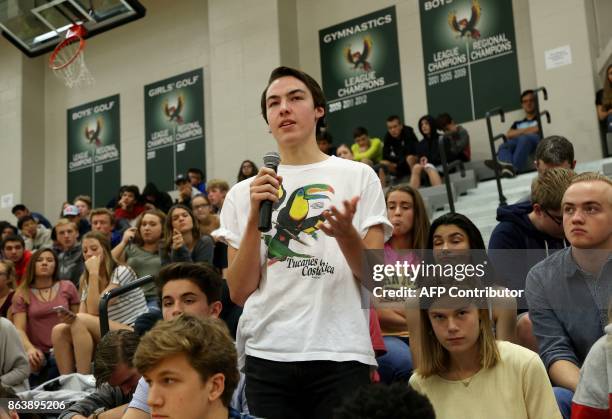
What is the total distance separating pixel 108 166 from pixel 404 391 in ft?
44.1

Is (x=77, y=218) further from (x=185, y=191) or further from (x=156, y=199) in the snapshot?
(x=185, y=191)

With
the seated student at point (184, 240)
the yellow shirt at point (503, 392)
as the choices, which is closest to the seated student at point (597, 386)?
the yellow shirt at point (503, 392)

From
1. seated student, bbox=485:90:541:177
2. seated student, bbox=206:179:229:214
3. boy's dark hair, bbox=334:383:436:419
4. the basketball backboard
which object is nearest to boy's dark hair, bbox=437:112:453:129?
seated student, bbox=485:90:541:177

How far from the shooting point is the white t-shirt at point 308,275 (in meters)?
2.15

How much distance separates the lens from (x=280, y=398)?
213 centimetres

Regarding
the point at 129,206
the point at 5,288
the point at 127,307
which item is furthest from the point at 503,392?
the point at 129,206

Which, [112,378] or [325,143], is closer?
[112,378]

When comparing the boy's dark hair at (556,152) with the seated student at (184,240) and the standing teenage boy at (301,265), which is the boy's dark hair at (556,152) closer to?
the standing teenage boy at (301,265)

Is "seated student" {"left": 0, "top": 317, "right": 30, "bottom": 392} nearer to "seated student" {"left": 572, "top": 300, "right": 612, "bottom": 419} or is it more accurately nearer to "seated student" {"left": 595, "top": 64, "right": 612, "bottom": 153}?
"seated student" {"left": 572, "top": 300, "right": 612, "bottom": 419}

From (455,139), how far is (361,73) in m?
2.70

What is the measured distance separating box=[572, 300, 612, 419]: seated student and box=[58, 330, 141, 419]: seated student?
2.12 metres

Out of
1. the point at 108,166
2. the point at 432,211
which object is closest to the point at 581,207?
the point at 432,211

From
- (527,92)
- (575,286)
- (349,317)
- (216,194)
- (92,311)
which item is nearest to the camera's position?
(349,317)

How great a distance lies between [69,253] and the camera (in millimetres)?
7645
